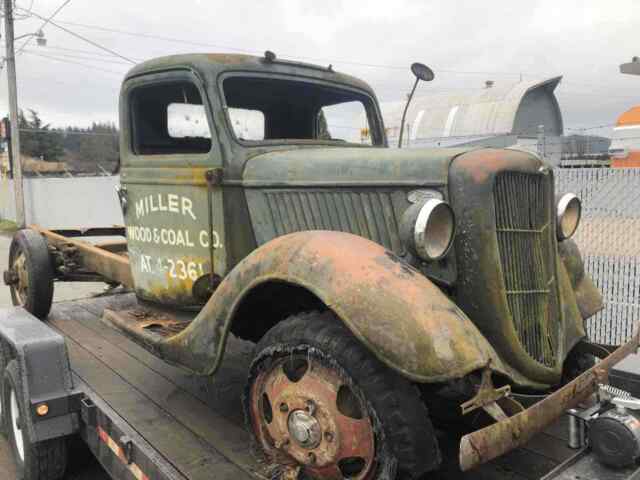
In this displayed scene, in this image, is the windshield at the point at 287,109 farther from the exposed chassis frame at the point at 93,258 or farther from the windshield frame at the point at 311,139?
the exposed chassis frame at the point at 93,258

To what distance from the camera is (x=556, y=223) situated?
292 centimetres

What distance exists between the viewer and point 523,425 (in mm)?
1949

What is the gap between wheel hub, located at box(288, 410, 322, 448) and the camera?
2.13 m

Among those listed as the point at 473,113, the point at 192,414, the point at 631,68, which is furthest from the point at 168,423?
the point at 473,113

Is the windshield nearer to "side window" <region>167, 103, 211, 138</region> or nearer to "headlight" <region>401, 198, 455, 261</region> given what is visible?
"side window" <region>167, 103, 211, 138</region>

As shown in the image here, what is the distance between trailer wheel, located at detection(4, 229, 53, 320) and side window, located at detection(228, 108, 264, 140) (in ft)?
7.83

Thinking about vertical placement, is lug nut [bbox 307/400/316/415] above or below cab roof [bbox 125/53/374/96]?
below

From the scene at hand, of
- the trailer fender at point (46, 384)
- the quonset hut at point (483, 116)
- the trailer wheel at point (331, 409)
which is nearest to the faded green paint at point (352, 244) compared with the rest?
the trailer wheel at point (331, 409)

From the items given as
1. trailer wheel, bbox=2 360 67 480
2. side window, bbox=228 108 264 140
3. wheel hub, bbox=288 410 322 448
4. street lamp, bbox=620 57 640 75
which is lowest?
trailer wheel, bbox=2 360 67 480

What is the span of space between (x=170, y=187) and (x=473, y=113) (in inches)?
1287

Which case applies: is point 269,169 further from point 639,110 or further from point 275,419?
point 639,110

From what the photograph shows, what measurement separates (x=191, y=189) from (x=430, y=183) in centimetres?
142

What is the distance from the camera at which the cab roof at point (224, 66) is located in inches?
127

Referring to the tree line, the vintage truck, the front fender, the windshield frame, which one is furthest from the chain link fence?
the tree line
